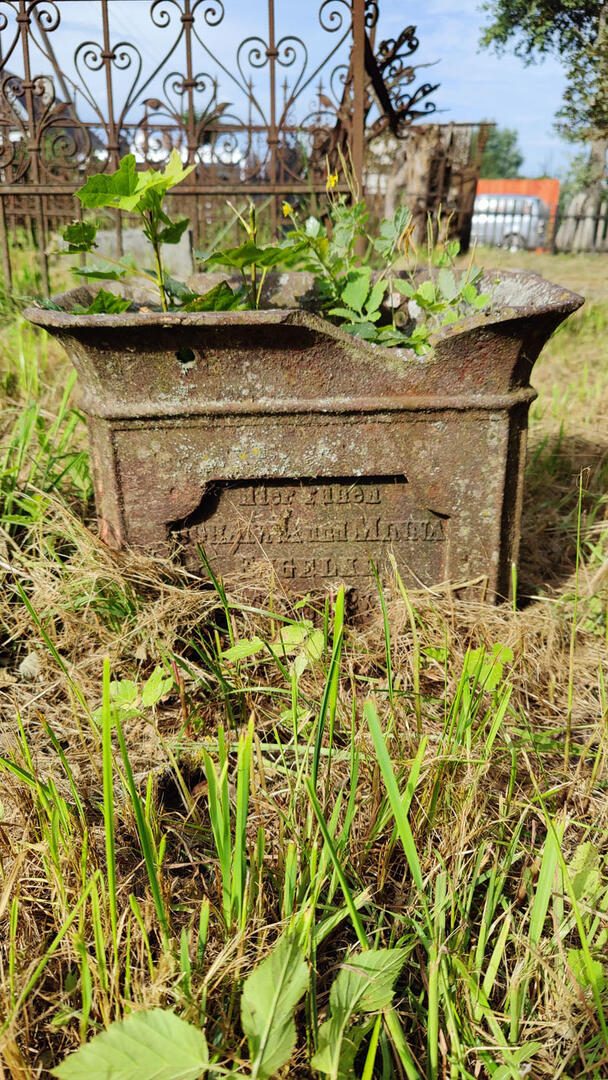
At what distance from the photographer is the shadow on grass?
2373 mm

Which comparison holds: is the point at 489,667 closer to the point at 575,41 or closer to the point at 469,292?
the point at 469,292

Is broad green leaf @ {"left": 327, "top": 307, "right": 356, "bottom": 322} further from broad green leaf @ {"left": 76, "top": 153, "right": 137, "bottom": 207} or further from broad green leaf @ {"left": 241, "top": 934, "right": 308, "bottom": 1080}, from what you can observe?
broad green leaf @ {"left": 241, "top": 934, "right": 308, "bottom": 1080}

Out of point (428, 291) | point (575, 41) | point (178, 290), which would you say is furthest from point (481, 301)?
point (575, 41)

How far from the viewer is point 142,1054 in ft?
2.75

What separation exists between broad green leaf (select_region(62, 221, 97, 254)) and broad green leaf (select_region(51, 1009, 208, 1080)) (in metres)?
1.53

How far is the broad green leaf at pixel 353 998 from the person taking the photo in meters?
0.90

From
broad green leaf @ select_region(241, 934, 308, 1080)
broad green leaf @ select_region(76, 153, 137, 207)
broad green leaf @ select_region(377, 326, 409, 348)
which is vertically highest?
broad green leaf @ select_region(76, 153, 137, 207)

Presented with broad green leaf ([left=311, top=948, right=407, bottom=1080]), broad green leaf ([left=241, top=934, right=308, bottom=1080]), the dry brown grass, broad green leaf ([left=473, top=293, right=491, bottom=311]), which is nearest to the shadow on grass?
the dry brown grass

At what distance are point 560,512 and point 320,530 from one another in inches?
48.7

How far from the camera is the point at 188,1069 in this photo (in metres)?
0.83

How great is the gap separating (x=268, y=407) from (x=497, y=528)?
641mm

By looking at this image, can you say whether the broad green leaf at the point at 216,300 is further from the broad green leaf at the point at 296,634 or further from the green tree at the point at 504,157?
the green tree at the point at 504,157

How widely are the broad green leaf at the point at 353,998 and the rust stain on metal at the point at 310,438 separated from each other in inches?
42.9

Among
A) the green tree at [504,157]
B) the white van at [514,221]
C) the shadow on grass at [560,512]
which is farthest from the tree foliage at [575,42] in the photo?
the green tree at [504,157]
